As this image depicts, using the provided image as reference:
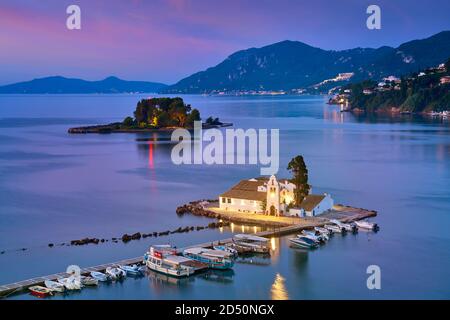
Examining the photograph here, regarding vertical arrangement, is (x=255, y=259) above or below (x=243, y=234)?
below

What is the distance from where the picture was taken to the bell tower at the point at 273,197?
63.6 ft

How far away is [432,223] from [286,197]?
4865 millimetres

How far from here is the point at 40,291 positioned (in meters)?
13.4

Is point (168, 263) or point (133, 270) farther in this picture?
point (168, 263)

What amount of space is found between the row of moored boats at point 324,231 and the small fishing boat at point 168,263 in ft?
11.5

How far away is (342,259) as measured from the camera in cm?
1588

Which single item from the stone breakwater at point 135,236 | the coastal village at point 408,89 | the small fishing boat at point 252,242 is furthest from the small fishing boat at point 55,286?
the coastal village at point 408,89

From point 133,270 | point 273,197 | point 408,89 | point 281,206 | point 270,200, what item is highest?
point 408,89

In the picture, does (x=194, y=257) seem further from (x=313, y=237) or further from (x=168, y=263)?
(x=313, y=237)

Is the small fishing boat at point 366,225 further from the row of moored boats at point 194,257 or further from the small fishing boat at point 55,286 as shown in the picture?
the small fishing boat at point 55,286

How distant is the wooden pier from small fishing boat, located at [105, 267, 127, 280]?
0.38 meters

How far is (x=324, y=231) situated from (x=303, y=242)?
135 centimetres

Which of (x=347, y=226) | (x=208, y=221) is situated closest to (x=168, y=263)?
(x=208, y=221)

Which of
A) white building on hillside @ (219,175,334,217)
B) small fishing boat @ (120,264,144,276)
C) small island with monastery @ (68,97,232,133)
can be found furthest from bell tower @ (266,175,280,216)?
small island with monastery @ (68,97,232,133)
